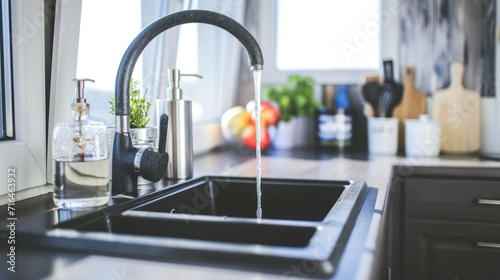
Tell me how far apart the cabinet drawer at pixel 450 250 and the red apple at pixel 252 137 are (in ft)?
2.38

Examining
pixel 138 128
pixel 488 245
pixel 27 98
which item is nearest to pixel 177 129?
pixel 138 128

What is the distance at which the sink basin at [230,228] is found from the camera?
674 mm

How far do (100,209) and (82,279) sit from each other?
33 cm

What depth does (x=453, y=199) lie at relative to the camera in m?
1.66

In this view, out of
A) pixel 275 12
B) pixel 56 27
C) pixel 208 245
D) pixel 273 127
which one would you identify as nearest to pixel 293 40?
pixel 275 12

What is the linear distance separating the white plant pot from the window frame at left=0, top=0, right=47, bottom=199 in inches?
50.7

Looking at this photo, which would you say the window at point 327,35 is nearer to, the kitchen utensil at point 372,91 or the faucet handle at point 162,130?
the kitchen utensil at point 372,91

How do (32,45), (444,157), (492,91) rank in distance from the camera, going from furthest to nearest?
(492,91) → (444,157) → (32,45)

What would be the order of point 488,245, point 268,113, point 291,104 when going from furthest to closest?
1. point 291,104
2. point 268,113
3. point 488,245

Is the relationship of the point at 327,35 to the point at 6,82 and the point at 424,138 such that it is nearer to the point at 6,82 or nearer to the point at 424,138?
the point at 424,138

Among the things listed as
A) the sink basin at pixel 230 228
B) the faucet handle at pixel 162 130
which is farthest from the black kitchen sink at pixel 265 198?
the faucet handle at pixel 162 130

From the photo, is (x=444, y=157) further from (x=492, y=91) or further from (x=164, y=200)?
(x=164, y=200)

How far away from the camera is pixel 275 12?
2473 mm

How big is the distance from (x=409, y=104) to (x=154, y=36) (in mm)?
1439
